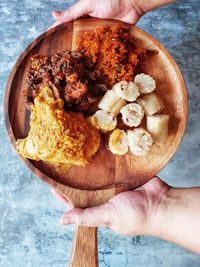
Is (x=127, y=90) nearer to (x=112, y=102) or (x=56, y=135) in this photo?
(x=112, y=102)

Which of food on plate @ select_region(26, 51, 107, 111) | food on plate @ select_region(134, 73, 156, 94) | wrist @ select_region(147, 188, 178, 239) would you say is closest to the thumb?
wrist @ select_region(147, 188, 178, 239)

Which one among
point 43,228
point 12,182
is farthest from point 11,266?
point 12,182

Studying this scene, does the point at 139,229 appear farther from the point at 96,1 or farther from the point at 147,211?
the point at 96,1

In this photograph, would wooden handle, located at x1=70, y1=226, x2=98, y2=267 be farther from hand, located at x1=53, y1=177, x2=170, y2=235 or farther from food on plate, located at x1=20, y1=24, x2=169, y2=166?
food on plate, located at x1=20, y1=24, x2=169, y2=166

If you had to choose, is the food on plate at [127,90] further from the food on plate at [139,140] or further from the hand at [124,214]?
the hand at [124,214]

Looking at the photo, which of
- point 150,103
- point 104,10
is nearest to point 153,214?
point 150,103
